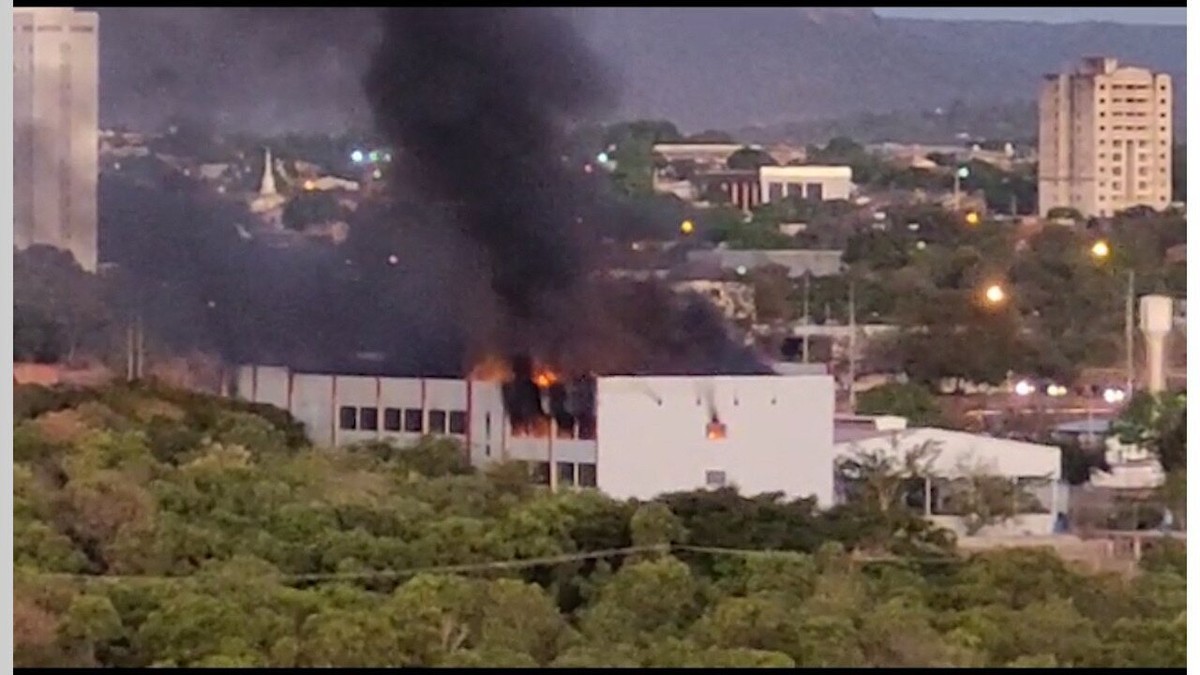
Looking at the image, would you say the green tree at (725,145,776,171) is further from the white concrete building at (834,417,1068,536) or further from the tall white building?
the tall white building

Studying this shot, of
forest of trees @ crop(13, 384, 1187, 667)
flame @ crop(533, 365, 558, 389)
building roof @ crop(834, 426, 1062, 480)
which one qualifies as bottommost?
forest of trees @ crop(13, 384, 1187, 667)

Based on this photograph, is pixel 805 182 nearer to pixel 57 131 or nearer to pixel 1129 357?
pixel 1129 357

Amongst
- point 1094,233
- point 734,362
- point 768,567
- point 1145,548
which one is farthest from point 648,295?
point 1145,548

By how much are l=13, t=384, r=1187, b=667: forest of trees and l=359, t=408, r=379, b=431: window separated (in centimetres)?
3

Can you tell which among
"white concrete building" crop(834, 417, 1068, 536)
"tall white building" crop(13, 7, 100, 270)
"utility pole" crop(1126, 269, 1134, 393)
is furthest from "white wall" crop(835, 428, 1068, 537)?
"tall white building" crop(13, 7, 100, 270)

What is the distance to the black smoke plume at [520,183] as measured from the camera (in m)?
A: 2.01

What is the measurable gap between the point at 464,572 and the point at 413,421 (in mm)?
178

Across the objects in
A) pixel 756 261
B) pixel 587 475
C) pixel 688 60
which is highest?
pixel 688 60

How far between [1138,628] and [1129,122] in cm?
57

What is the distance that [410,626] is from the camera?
2029 mm

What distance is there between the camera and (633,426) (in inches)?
80.0

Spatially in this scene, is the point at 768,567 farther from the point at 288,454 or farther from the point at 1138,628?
the point at 288,454

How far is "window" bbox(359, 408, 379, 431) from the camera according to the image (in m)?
2.03

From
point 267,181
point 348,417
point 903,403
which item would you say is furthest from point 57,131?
point 903,403
